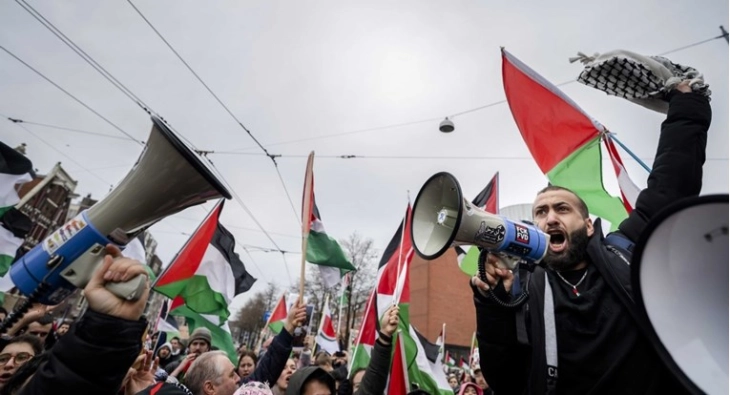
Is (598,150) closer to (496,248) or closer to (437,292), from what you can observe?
(496,248)

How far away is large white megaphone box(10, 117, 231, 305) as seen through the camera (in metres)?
1.31

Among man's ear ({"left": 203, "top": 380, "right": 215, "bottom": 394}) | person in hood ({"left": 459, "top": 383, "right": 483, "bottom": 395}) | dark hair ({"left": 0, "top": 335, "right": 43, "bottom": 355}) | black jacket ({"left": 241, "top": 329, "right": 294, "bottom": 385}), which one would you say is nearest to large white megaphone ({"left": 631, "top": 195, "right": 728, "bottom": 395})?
man's ear ({"left": 203, "top": 380, "right": 215, "bottom": 394})

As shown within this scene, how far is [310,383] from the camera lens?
10.0ft

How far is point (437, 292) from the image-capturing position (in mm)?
33375

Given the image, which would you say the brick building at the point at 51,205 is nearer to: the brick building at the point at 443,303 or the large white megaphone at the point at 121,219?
the brick building at the point at 443,303

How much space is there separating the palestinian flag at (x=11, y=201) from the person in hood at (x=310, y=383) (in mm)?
4276

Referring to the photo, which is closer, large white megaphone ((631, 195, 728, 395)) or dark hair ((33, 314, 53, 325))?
large white megaphone ((631, 195, 728, 395))

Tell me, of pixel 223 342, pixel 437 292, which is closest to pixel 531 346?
pixel 223 342

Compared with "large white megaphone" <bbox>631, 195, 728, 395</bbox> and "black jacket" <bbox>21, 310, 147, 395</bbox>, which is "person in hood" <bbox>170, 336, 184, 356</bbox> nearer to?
"black jacket" <bbox>21, 310, 147, 395</bbox>

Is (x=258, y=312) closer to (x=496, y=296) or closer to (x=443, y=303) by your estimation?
(x=443, y=303)

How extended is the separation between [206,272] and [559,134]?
5110 millimetres

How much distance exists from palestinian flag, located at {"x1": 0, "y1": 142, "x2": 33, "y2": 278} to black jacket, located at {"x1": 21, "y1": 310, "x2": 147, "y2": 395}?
4.81m

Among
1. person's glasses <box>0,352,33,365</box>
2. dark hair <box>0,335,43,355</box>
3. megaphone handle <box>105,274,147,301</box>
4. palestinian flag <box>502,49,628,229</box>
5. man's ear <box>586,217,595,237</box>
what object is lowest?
person's glasses <box>0,352,33,365</box>

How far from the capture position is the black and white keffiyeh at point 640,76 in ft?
6.73
